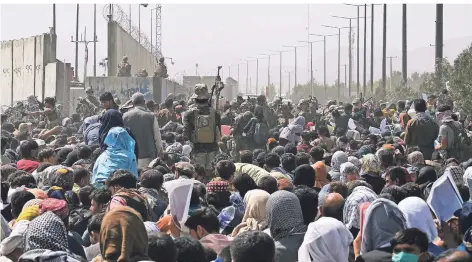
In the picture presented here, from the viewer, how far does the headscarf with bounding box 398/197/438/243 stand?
8336 millimetres

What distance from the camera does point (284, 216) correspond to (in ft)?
27.2

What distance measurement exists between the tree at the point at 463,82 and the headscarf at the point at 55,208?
632 inches

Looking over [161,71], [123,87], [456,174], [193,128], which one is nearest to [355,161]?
[456,174]

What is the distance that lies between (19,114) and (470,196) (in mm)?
15359

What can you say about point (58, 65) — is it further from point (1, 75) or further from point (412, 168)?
point (412, 168)

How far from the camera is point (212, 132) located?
1478 cm

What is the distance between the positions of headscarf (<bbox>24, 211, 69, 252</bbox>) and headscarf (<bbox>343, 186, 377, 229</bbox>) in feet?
8.98

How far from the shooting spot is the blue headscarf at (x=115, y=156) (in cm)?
1173

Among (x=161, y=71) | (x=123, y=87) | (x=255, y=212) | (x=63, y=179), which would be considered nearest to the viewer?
(x=255, y=212)

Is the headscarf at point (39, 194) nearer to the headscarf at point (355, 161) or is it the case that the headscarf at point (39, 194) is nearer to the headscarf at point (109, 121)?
the headscarf at point (109, 121)

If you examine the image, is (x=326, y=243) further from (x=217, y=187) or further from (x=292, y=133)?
(x=292, y=133)

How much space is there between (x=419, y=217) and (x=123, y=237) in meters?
2.72

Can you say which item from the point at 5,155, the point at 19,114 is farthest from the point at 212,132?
the point at 19,114

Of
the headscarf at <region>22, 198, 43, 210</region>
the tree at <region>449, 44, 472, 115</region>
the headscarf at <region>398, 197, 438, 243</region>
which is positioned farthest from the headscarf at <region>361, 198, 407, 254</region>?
the tree at <region>449, 44, 472, 115</region>
